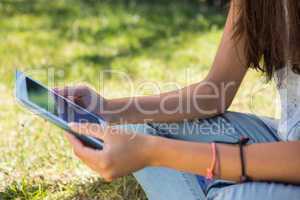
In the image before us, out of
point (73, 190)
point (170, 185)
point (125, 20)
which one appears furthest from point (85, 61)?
point (170, 185)

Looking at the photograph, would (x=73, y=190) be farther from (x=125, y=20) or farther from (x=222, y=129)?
(x=125, y=20)

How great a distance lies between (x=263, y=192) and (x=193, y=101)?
1.52ft

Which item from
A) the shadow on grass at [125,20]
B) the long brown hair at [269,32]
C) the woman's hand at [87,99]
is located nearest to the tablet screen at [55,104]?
the woman's hand at [87,99]

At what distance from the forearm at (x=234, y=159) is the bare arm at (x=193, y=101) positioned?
381 mm

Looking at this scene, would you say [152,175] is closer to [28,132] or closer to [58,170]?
[58,170]

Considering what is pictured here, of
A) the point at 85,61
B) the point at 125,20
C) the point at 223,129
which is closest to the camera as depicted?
the point at 223,129

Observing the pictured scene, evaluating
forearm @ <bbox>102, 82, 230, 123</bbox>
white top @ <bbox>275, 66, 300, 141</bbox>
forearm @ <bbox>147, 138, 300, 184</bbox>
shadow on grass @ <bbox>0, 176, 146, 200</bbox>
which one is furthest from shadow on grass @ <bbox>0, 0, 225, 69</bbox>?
forearm @ <bbox>147, 138, 300, 184</bbox>

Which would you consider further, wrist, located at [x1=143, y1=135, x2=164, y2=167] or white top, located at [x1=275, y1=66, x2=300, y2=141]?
white top, located at [x1=275, y1=66, x2=300, y2=141]

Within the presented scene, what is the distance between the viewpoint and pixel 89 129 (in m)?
1.41

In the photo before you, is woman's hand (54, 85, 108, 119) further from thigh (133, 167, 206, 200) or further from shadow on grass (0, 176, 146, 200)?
shadow on grass (0, 176, 146, 200)

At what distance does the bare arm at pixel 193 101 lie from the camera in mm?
1833

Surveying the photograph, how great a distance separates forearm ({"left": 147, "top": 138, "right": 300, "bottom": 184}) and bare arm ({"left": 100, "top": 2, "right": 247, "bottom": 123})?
1.25ft

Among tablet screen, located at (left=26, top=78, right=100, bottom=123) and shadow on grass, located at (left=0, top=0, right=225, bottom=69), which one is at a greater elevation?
tablet screen, located at (left=26, top=78, right=100, bottom=123)

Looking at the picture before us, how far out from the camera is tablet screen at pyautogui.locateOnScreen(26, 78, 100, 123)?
1.46 meters
